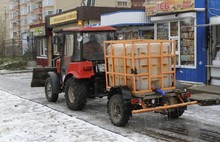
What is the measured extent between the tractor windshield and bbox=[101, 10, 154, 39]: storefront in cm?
591

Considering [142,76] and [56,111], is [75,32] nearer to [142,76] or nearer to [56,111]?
[56,111]

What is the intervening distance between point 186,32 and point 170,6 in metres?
1.22

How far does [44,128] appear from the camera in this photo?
28.1ft

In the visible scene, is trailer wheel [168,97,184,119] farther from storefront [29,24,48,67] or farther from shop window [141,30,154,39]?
storefront [29,24,48,67]

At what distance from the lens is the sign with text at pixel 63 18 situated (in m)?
24.8

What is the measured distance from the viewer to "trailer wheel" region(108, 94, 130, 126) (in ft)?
27.3

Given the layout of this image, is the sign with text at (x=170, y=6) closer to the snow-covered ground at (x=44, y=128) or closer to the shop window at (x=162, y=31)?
the shop window at (x=162, y=31)

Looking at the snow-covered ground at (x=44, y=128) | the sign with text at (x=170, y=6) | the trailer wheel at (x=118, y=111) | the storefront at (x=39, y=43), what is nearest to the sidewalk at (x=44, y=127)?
the snow-covered ground at (x=44, y=128)

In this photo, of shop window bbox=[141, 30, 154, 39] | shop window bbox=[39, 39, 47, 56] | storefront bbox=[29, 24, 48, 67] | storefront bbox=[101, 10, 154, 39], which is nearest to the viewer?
storefront bbox=[101, 10, 154, 39]

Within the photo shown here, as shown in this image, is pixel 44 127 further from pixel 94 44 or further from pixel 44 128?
pixel 94 44

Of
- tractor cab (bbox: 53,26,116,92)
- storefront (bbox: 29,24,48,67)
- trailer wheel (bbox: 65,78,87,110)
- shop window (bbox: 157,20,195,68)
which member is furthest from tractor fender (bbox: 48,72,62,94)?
storefront (bbox: 29,24,48,67)

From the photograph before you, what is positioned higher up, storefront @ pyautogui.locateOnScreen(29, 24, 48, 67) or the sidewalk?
storefront @ pyautogui.locateOnScreen(29, 24, 48, 67)

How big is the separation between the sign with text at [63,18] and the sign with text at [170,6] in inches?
369

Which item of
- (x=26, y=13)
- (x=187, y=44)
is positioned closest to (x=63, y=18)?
(x=187, y=44)
